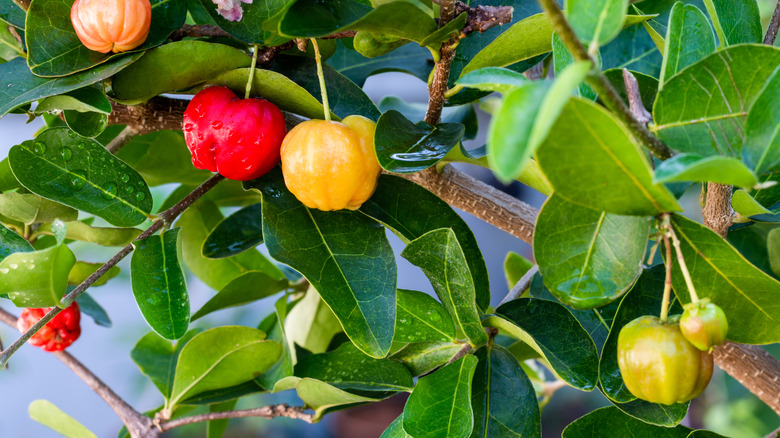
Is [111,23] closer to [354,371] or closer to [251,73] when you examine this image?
[251,73]

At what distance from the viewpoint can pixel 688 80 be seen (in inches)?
14.9

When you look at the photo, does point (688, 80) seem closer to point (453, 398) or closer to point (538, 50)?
point (538, 50)

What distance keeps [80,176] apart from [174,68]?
0.42 feet

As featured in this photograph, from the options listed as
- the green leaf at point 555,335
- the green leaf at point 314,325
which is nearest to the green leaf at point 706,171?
the green leaf at point 555,335

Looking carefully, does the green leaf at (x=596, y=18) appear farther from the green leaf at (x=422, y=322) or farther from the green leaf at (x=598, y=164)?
the green leaf at (x=422, y=322)

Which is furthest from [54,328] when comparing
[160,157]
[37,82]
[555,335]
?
[555,335]

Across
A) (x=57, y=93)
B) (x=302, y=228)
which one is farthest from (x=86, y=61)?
(x=302, y=228)

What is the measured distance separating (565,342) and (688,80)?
8.9 inches

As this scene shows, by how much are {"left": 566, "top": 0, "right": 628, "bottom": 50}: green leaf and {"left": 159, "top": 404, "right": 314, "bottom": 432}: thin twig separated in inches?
20.0

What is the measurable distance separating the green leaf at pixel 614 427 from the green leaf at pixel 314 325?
31 cm

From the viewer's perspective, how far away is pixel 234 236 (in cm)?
70

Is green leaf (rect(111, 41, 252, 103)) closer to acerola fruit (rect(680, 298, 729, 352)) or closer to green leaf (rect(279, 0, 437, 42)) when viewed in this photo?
green leaf (rect(279, 0, 437, 42))

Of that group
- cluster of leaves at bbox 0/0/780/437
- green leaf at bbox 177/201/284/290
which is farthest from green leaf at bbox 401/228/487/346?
green leaf at bbox 177/201/284/290

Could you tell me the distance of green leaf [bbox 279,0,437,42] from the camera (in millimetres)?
397
